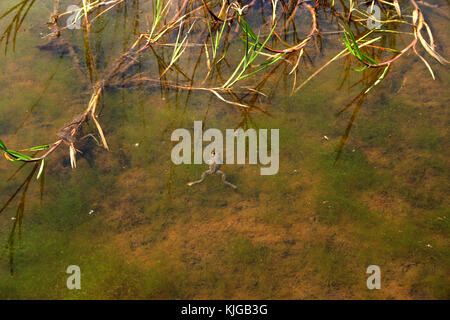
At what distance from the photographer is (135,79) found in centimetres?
346

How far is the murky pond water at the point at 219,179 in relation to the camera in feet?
7.95

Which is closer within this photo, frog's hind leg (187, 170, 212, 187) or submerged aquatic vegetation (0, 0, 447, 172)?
frog's hind leg (187, 170, 212, 187)

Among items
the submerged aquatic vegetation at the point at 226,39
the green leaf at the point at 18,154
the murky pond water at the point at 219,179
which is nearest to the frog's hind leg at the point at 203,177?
the murky pond water at the point at 219,179

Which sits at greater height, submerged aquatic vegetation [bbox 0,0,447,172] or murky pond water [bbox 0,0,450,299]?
submerged aquatic vegetation [bbox 0,0,447,172]

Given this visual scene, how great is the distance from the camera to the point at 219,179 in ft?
9.25

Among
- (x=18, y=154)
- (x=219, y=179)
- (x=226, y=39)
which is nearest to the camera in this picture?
(x=18, y=154)

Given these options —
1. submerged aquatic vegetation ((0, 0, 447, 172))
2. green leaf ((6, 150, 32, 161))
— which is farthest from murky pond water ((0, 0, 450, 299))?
green leaf ((6, 150, 32, 161))

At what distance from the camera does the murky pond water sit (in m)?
2.42

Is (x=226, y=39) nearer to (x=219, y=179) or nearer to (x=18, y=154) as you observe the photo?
(x=219, y=179)

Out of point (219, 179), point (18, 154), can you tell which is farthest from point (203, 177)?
point (18, 154)

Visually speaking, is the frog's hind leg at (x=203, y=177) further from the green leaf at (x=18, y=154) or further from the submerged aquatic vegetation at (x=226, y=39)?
the green leaf at (x=18, y=154)

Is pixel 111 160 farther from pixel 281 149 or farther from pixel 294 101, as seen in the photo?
pixel 294 101

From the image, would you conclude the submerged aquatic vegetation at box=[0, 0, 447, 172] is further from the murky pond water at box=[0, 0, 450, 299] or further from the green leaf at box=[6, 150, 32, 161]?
the green leaf at box=[6, 150, 32, 161]
